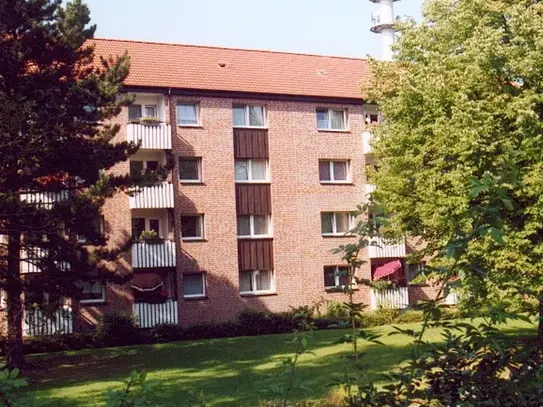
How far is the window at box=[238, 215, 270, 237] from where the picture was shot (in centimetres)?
3438

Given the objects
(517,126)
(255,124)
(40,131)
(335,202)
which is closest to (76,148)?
(40,131)

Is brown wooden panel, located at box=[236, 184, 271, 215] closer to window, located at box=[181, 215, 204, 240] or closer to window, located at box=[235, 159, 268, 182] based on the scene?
window, located at box=[235, 159, 268, 182]

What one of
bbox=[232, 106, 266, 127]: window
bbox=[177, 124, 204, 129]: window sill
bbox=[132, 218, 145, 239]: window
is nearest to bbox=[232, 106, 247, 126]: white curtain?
bbox=[232, 106, 266, 127]: window

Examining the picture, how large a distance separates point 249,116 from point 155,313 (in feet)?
34.9

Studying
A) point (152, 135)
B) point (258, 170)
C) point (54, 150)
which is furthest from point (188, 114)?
point (54, 150)

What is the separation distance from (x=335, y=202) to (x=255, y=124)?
5612mm

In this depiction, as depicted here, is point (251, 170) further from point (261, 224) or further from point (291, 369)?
point (291, 369)

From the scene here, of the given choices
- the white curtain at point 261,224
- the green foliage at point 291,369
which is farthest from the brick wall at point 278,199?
the green foliage at point 291,369

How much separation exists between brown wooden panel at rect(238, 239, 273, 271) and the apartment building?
0.06 metres

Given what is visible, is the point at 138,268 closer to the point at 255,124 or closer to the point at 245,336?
the point at 245,336

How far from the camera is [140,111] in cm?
→ 3341

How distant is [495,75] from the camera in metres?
21.8

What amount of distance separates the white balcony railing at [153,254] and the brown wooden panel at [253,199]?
4.08 m

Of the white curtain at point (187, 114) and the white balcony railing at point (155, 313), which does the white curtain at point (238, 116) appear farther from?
the white balcony railing at point (155, 313)
